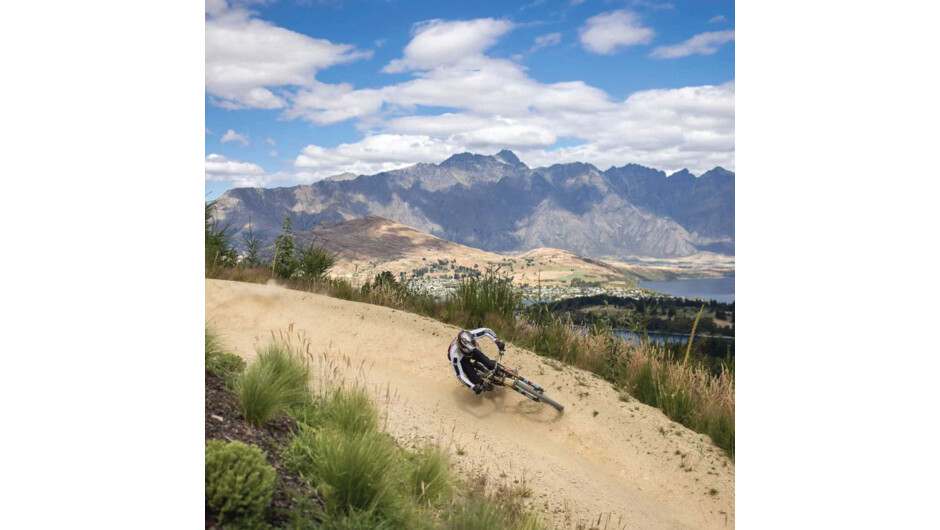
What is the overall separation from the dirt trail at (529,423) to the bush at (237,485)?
2321 millimetres

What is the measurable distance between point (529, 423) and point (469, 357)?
3.44ft

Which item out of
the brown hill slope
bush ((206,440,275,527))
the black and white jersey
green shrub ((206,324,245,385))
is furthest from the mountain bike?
the brown hill slope

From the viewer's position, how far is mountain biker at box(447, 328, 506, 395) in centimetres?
630

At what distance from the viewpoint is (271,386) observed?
432 centimetres

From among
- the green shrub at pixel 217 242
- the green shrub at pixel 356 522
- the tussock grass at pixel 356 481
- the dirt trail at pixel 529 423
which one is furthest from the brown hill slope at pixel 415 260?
the green shrub at pixel 356 522

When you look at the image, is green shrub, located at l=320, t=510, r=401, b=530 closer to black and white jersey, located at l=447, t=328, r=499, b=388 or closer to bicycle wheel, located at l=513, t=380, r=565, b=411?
black and white jersey, located at l=447, t=328, r=499, b=388

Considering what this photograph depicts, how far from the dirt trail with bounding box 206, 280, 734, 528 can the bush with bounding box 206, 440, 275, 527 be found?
7.62ft

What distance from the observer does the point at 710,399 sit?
7629 millimetres

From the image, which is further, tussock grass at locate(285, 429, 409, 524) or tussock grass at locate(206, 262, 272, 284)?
tussock grass at locate(206, 262, 272, 284)

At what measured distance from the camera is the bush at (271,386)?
4.20m

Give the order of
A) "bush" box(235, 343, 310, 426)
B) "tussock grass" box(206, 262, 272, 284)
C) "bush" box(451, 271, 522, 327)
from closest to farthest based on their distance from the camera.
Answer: "bush" box(235, 343, 310, 426) → "bush" box(451, 271, 522, 327) → "tussock grass" box(206, 262, 272, 284)

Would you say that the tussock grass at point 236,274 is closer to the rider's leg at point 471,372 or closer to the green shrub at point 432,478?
the rider's leg at point 471,372

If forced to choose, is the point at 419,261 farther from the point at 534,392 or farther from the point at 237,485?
the point at 237,485
